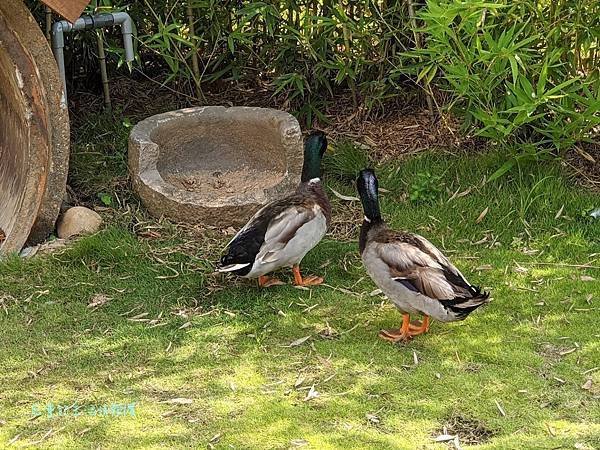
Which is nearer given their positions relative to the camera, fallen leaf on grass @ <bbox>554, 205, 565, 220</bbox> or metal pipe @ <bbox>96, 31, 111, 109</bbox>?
fallen leaf on grass @ <bbox>554, 205, 565, 220</bbox>

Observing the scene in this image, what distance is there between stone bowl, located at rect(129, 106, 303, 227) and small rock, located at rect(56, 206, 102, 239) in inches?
12.8

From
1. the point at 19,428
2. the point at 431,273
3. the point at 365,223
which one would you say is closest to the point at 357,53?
the point at 365,223

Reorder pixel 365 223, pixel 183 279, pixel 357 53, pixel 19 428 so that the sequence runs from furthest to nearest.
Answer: pixel 357 53 < pixel 183 279 < pixel 365 223 < pixel 19 428

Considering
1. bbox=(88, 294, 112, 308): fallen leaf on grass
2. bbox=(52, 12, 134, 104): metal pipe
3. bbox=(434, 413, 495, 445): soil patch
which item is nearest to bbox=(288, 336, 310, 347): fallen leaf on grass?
bbox=(434, 413, 495, 445): soil patch

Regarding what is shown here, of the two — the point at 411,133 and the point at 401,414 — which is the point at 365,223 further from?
the point at 411,133

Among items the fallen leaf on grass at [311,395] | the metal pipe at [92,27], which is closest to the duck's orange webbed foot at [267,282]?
the fallen leaf on grass at [311,395]

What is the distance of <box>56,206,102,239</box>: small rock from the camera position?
588 centimetres

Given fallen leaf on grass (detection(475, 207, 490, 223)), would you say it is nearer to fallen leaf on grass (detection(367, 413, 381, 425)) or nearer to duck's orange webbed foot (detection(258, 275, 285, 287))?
duck's orange webbed foot (detection(258, 275, 285, 287))

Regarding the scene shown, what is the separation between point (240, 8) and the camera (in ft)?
23.1

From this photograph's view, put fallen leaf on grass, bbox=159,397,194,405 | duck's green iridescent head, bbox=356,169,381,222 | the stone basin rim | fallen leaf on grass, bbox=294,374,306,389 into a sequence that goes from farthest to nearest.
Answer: the stone basin rim
duck's green iridescent head, bbox=356,169,381,222
fallen leaf on grass, bbox=294,374,306,389
fallen leaf on grass, bbox=159,397,194,405

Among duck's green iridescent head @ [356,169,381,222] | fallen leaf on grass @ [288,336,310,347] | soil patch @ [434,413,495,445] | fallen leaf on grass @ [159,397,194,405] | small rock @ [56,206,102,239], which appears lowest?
fallen leaf on grass @ [288,336,310,347]

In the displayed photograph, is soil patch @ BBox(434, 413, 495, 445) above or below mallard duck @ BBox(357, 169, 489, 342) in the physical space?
below

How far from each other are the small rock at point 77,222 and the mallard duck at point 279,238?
1062 millimetres

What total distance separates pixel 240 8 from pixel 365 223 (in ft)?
8.37
